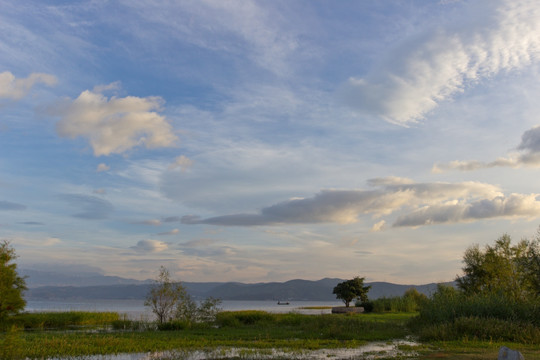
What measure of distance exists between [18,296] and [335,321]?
90.9ft

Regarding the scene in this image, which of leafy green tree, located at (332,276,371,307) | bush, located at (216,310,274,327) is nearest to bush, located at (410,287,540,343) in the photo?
bush, located at (216,310,274,327)

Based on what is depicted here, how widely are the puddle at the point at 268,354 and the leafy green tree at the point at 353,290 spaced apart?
3522 cm

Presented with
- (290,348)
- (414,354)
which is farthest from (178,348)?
(414,354)

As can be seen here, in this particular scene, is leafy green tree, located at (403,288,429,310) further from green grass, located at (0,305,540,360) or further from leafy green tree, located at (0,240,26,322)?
leafy green tree, located at (0,240,26,322)

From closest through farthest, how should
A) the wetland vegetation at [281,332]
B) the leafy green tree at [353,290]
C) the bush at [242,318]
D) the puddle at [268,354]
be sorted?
the puddle at [268,354], the wetland vegetation at [281,332], the bush at [242,318], the leafy green tree at [353,290]

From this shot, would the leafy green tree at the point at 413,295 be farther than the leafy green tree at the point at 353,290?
No

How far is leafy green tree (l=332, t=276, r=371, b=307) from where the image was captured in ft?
177

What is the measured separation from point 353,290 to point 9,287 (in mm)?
38480

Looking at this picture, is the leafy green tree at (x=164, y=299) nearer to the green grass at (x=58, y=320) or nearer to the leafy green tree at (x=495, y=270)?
the green grass at (x=58, y=320)

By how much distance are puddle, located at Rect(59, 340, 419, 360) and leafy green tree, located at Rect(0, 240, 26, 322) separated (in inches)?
921

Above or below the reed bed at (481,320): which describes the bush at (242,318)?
below

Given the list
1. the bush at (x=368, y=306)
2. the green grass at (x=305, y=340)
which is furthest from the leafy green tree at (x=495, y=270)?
the green grass at (x=305, y=340)

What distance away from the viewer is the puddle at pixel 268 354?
16.7m

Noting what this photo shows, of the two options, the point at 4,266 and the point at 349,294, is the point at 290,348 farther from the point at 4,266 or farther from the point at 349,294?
the point at 349,294
